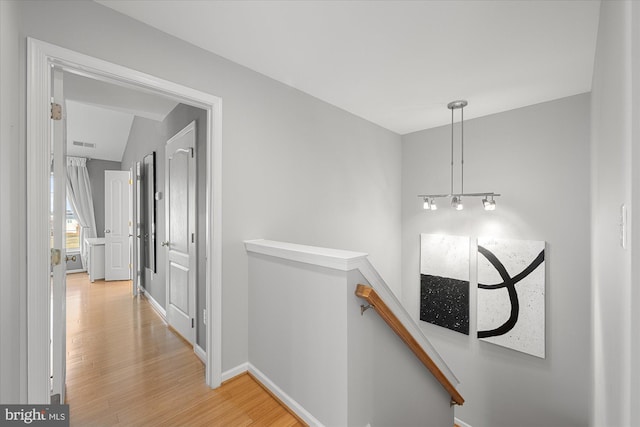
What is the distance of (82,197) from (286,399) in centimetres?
692

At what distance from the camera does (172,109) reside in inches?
122

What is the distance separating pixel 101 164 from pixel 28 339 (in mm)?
6704

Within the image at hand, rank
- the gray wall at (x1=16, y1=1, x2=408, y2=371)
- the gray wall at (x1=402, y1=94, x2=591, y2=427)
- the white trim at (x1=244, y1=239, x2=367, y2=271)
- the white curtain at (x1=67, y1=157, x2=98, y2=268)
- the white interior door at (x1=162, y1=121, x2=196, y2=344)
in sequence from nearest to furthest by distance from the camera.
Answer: the white trim at (x1=244, y1=239, x2=367, y2=271) → the gray wall at (x1=16, y1=1, x2=408, y2=371) → the white interior door at (x1=162, y1=121, x2=196, y2=344) → the gray wall at (x1=402, y1=94, x2=591, y2=427) → the white curtain at (x1=67, y1=157, x2=98, y2=268)

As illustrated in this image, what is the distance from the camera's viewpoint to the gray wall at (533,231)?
278cm

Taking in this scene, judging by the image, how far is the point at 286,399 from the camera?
181 cm

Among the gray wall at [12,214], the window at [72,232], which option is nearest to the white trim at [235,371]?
the gray wall at [12,214]

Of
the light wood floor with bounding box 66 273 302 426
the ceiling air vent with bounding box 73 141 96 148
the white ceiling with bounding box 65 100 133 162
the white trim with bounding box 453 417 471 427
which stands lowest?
the white trim with bounding box 453 417 471 427

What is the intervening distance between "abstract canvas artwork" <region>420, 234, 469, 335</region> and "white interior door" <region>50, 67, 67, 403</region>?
3.79m

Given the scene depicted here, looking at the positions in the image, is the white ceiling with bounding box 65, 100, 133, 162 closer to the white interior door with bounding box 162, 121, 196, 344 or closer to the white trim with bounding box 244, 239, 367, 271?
the white interior door with bounding box 162, 121, 196, 344

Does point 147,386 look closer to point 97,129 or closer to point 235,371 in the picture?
point 235,371

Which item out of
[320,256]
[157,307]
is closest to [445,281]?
[320,256]

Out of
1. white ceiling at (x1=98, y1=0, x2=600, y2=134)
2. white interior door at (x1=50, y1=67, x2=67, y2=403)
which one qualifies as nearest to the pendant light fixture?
white ceiling at (x1=98, y1=0, x2=600, y2=134)

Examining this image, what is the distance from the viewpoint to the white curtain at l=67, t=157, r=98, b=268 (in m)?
6.05

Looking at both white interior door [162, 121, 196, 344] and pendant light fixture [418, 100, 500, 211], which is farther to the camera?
pendant light fixture [418, 100, 500, 211]
